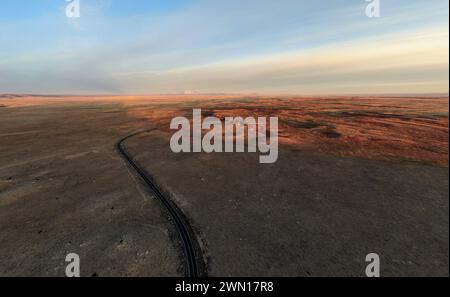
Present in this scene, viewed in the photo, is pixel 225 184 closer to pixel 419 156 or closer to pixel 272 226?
pixel 272 226

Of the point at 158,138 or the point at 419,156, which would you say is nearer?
the point at 419,156

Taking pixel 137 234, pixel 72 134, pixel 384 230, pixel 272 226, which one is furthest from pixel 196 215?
pixel 72 134

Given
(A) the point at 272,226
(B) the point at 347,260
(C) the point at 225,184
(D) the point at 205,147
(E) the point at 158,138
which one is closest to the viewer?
(B) the point at 347,260

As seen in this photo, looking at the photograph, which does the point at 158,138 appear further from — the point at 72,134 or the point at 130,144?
the point at 72,134

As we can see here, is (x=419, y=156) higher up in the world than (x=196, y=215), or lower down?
higher up

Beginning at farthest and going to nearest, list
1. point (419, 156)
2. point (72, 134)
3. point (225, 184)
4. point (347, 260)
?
point (72, 134), point (419, 156), point (225, 184), point (347, 260)
